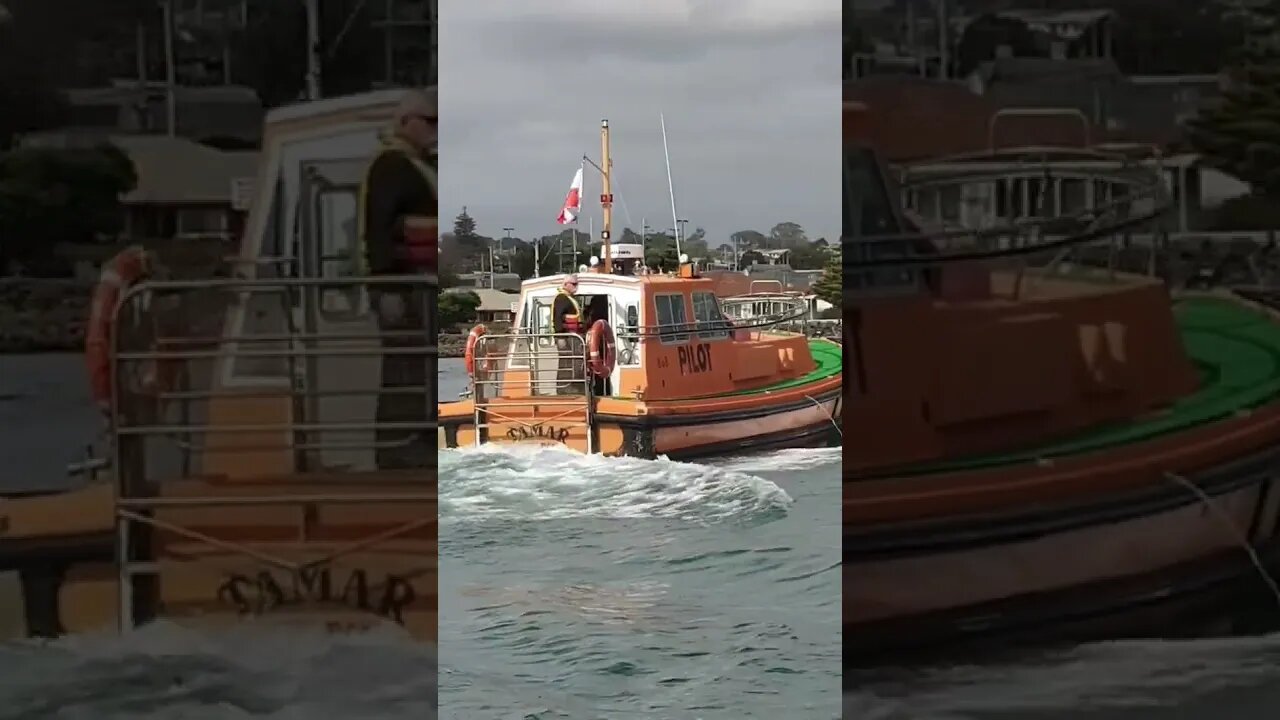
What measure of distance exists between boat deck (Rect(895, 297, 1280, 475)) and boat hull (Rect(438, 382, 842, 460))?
20.5ft

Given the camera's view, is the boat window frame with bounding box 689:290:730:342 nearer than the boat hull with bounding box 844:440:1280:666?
No

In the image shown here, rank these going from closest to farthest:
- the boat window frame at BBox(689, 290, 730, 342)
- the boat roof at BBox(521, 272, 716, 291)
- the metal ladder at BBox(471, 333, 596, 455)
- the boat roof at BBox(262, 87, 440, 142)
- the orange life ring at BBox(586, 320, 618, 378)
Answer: the boat roof at BBox(262, 87, 440, 142)
the orange life ring at BBox(586, 320, 618, 378)
the metal ladder at BBox(471, 333, 596, 455)
the boat roof at BBox(521, 272, 716, 291)
the boat window frame at BBox(689, 290, 730, 342)

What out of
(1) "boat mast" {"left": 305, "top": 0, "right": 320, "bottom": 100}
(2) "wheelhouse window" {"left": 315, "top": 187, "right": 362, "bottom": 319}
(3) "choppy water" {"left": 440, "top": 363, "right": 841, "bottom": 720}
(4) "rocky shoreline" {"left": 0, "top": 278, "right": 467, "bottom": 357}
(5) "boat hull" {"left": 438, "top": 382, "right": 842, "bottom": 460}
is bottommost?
(3) "choppy water" {"left": 440, "top": 363, "right": 841, "bottom": 720}

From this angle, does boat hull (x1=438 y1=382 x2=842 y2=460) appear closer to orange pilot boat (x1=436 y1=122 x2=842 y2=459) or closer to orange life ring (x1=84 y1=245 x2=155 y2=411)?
orange pilot boat (x1=436 y1=122 x2=842 y2=459)

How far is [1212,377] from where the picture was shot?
1.90m

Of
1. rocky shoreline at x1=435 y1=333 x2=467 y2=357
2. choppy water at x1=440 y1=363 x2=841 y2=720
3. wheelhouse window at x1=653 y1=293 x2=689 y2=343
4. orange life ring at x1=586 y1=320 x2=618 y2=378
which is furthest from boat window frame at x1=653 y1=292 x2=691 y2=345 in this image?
rocky shoreline at x1=435 y1=333 x2=467 y2=357

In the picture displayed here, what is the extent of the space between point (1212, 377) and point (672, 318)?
7.03 meters

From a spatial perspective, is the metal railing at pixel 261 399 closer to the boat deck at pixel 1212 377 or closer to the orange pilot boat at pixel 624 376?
the boat deck at pixel 1212 377

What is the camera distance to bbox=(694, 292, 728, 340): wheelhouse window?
911 centimetres

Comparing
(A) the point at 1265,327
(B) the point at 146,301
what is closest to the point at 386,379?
(B) the point at 146,301

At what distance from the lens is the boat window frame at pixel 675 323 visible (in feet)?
28.8

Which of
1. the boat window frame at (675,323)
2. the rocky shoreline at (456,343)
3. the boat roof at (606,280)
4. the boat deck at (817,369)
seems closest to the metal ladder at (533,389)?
the rocky shoreline at (456,343)

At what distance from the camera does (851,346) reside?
185 cm

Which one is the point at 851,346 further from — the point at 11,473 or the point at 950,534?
the point at 11,473
